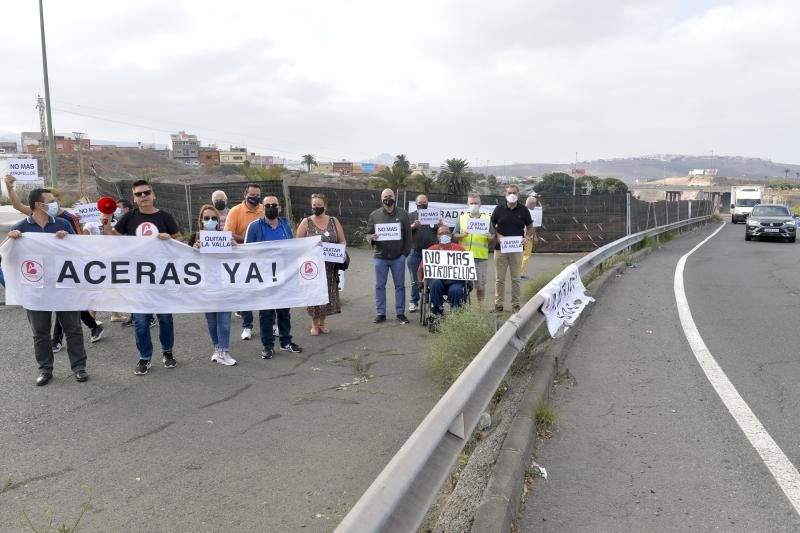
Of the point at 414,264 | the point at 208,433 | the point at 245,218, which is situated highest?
the point at 245,218

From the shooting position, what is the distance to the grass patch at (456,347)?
19.7ft

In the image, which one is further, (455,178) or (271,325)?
(455,178)

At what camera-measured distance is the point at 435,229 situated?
33.3 feet

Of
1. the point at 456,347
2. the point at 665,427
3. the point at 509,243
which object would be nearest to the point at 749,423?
the point at 665,427

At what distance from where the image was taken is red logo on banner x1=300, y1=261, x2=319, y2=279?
7.76 meters

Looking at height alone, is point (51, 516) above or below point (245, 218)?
below

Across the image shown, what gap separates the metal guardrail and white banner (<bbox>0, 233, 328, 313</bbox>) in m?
3.78

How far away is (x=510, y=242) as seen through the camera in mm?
9750

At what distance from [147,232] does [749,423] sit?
6169mm

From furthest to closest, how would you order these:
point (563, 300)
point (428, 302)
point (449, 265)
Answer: point (428, 302), point (449, 265), point (563, 300)

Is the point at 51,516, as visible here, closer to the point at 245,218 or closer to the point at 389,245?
the point at 245,218

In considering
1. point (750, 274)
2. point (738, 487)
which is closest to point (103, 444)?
point (738, 487)

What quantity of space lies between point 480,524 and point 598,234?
19827mm

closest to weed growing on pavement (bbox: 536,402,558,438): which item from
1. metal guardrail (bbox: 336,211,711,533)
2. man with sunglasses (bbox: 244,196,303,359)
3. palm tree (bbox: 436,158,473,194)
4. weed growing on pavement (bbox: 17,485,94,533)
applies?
metal guardrail (bbox: 336,211,711,533)
